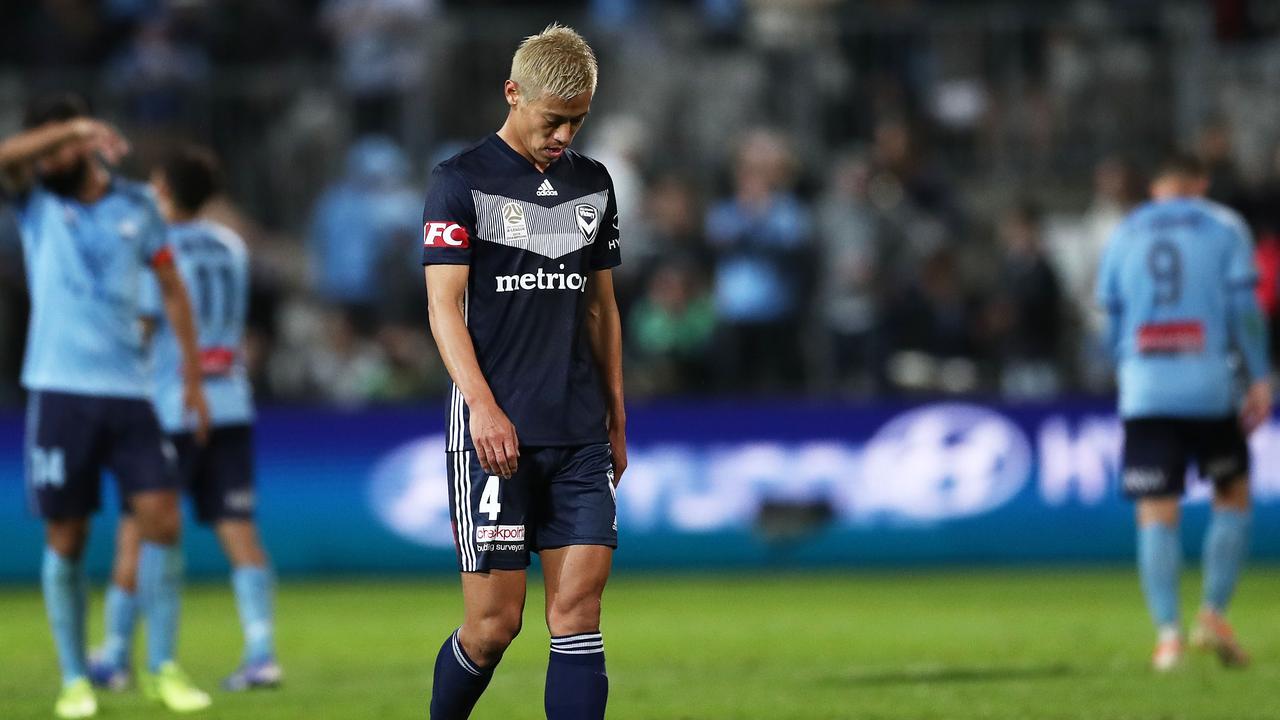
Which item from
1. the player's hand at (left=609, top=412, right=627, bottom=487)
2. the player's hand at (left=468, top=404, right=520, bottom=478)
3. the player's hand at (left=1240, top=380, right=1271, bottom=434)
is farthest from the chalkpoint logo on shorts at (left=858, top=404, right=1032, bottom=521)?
the player's hand at (left=468, top=404, right=520, bottom=478)

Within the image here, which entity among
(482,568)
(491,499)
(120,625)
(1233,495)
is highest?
(491,499)

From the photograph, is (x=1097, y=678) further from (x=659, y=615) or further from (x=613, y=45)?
(x=613, y=45)

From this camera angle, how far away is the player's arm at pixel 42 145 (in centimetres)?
932

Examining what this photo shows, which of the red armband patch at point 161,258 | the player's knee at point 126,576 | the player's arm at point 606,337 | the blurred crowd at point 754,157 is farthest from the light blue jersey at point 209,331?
the blurred crowd at point 754,157

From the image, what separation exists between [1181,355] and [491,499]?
17.9 ft

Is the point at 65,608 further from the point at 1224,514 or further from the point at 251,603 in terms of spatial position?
the point at 1224,514

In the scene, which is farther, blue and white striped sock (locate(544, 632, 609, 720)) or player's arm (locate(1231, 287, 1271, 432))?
player's arm (locate(1231, 287, 1271, 432))

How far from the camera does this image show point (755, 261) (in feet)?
60.5

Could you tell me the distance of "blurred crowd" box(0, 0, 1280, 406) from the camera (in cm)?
1847

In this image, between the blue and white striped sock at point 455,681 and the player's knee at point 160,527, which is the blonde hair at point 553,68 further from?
the player's knee at point 160,527

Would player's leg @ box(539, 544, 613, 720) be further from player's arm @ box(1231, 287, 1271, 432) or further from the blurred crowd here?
the blurred crowd

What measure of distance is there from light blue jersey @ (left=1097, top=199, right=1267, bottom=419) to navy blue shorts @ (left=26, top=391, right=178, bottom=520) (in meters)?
5.15

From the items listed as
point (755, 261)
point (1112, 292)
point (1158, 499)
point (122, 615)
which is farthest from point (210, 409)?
point (755, 261)

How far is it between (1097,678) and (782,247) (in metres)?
8.43
